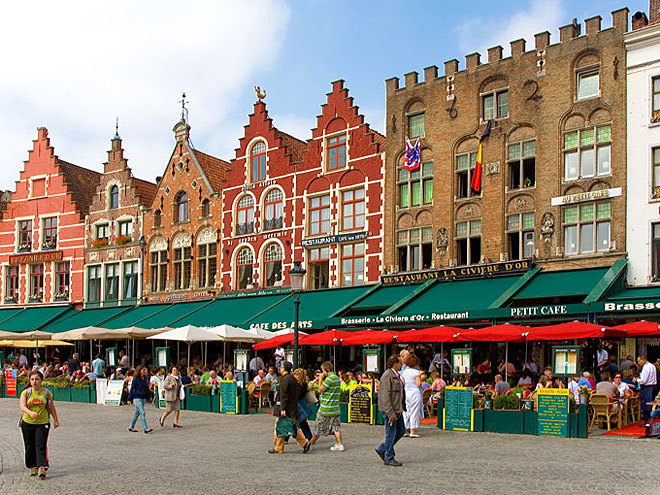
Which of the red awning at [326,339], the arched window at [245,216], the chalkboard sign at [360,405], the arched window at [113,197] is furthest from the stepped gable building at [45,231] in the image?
the chalkboard sign at [360,405]

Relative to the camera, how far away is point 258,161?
3666cm

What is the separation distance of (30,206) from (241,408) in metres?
28.0

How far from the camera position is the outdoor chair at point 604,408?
17.7m

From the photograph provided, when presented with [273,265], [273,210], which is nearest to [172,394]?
[273,265]

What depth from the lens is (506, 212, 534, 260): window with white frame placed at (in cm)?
2778

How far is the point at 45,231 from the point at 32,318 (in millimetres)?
5580

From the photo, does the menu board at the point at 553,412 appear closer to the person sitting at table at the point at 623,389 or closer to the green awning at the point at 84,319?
the person sitting at table at the point at 623,389

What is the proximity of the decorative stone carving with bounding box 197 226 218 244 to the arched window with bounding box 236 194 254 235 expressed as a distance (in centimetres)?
144

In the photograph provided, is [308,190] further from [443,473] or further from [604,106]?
[443,473]

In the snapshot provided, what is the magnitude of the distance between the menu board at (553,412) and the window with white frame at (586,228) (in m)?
10.3

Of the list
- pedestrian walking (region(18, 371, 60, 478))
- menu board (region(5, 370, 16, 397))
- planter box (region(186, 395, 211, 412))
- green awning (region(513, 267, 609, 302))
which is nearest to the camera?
pedestrian walking (region(18, 371, 60, 478))

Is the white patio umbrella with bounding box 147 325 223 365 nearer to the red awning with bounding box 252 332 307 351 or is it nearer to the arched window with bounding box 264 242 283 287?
the red awning with bounding box 252 332 307 351

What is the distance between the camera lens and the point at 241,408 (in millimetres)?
23156

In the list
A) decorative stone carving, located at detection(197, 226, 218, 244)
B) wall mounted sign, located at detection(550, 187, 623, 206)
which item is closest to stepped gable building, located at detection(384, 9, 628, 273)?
wall mounted sign, located at detection(550, 187, 623, 206)
